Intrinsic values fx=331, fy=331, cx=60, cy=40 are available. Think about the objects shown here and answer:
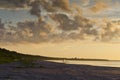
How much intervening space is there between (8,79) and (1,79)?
1219 mm

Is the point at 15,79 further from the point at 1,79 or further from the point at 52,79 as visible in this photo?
the point at 52,79

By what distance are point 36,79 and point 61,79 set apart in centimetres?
340

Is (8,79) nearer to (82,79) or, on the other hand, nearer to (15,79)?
(15,79)

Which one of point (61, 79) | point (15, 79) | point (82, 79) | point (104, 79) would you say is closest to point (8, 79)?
point (15, 79)

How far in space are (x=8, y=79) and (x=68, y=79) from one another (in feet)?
27.5

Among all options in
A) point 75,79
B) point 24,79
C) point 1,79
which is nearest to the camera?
point 1,79

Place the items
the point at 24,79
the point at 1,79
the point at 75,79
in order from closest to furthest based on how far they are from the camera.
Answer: the point at 1,79, the point at 24,79, the point at 75,79

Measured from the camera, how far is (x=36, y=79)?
43312 mm

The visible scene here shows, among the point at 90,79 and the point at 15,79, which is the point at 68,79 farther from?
the point at 15,79

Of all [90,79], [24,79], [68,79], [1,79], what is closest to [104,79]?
[90,79]

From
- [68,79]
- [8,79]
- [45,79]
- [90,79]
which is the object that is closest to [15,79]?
[8,79]

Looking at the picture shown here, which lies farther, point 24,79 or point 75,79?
point 75,79

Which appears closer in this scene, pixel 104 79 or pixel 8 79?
pixel 8 79

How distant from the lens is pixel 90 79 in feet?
152
